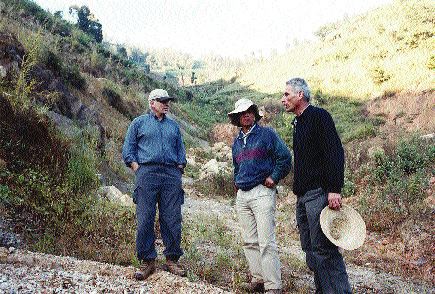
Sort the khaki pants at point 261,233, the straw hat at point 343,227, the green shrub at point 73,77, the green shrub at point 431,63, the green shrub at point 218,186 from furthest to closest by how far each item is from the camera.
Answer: the green shrub at point 431,63, the green shrub at point 73,77, the green shrub at point 218,186, the khaki pants at point 261,233, the straw hat at point 343,227

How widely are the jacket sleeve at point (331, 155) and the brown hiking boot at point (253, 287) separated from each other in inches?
55.6

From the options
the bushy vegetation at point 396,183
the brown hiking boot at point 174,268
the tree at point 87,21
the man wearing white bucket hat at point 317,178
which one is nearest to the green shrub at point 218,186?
the bushy vegetation at point 396,183

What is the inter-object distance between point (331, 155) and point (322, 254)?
872 mm

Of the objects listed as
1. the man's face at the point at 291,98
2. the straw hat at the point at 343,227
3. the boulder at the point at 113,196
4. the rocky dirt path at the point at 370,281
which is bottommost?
the rocky dirt path at the point at 370,281

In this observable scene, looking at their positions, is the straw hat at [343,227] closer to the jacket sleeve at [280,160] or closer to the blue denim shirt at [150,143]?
the jacket sleeve at [280,160]

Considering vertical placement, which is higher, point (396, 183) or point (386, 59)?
point (386, 59)

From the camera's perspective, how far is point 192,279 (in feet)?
14.6

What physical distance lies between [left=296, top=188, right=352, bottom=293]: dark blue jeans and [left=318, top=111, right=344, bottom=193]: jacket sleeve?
0.15 metres

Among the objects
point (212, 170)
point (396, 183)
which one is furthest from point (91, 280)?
point (212, 170)

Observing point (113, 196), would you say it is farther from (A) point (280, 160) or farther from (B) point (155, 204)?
(A) point (280, 160)

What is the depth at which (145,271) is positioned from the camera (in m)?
4.42

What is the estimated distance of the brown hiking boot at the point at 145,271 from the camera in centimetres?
432

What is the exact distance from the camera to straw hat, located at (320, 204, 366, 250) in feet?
11.8

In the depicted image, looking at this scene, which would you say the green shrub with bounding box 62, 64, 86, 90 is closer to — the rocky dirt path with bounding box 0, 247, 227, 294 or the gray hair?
the rocky dirt path with bounding box 0, 247, 227, 294
